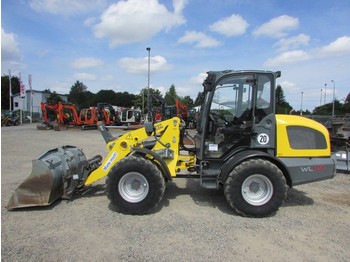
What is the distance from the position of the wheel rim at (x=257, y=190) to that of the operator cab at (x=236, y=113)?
59cm

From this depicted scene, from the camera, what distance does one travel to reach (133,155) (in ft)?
18.1

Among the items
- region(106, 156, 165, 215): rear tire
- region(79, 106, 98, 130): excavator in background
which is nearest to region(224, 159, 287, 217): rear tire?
region(106, 156, 165, 215): rear tire

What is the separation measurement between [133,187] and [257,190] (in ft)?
6.90

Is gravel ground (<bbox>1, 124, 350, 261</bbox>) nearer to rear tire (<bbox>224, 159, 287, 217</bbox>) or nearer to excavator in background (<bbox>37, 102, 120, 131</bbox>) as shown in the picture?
rear tire (<bbox>224, 159, 287, 217</bbox>)

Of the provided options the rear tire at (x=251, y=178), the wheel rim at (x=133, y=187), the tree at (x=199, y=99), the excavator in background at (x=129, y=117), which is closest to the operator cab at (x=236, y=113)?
the tree at (x=199, y=99)

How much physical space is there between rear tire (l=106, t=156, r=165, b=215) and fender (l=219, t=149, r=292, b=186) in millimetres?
1045

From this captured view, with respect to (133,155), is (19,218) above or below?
below

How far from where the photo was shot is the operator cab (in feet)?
17.6

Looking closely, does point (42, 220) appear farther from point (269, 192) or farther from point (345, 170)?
point (345, 170)

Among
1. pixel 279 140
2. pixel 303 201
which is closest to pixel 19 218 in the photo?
pixel 279 140

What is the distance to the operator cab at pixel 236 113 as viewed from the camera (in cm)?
536

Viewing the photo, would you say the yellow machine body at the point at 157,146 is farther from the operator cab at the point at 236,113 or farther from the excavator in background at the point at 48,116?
the excavator in background at the point at 48,116

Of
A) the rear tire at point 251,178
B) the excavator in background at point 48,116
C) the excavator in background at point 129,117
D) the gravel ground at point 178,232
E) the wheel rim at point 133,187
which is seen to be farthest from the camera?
the excavator in background at point 129,117

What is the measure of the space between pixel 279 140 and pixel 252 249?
211 cm
